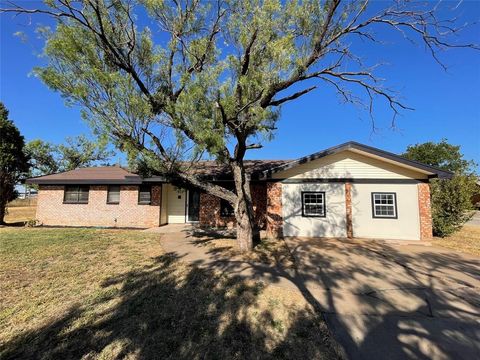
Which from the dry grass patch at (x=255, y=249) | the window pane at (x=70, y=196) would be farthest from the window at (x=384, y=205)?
the window pane at (x=70, y=196)

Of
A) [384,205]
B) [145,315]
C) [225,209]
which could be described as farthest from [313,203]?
[145,315]

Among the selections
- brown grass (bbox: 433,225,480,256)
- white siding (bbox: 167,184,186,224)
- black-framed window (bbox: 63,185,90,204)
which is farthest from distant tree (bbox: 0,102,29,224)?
brown grass (bbox: 433,225,480,256)

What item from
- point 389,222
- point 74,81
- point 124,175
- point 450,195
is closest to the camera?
point 74,81

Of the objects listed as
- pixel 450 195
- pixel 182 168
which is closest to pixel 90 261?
pixel 182 168

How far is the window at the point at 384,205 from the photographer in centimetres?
1077

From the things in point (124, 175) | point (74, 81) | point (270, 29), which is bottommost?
point (124, 175)

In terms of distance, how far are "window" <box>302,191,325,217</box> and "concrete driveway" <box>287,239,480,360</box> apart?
9.66 feet

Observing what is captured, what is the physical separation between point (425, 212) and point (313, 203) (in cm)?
454

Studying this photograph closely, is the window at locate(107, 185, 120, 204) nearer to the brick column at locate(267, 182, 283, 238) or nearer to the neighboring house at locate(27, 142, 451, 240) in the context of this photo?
the neighboring house at locate(27, 142, 451, 240)

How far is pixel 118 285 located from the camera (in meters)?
5.24

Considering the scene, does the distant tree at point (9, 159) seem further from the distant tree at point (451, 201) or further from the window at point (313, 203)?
the distant tree at point (451, 201)

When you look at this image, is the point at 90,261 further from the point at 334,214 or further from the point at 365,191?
the point at 365,191

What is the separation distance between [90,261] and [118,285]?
231 cm

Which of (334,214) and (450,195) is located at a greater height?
(450,195)
